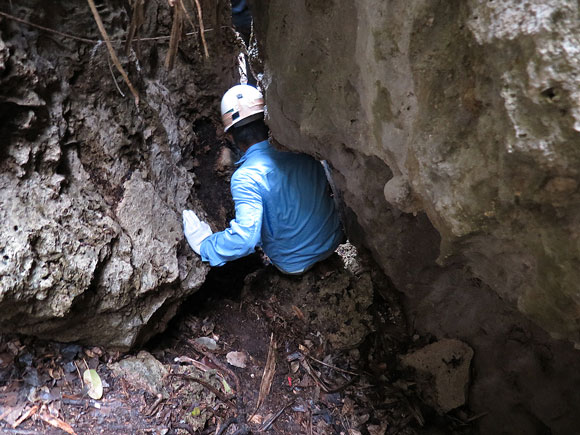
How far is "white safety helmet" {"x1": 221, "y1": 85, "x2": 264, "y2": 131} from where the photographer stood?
291 centimetres

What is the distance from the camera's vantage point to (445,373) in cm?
296

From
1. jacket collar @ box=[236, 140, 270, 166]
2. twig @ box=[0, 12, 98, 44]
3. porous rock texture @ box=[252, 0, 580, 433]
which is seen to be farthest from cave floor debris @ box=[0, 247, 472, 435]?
twig @ box=[0, 12, 98, 44]

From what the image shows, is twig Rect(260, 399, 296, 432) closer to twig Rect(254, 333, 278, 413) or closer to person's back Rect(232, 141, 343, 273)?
twig Rect(254, 333, 278, 413)

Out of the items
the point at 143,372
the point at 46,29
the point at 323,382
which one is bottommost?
the point at 323,382

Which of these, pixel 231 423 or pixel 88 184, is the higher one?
pixel 88 184

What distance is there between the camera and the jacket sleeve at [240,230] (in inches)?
105

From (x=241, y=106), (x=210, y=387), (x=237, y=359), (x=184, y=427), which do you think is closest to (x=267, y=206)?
(x=241, y=106)

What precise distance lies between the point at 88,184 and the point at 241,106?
1.09 metres

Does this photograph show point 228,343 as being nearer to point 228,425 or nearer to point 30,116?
point 228,425

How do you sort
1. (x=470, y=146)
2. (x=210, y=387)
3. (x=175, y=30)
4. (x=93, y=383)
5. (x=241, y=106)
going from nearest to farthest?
(x=470, y=146) → (x=175, y=30) → (x=93, y=383) → (x=210, y=387) → (x=241, y=106)

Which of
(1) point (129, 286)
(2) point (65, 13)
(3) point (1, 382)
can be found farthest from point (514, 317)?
(2) point (65, 13)

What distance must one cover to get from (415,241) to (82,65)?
2.19 meters

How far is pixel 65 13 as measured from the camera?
2.27 meters

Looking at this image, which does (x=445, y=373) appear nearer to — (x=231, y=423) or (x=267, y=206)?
(x=231, y=423)
